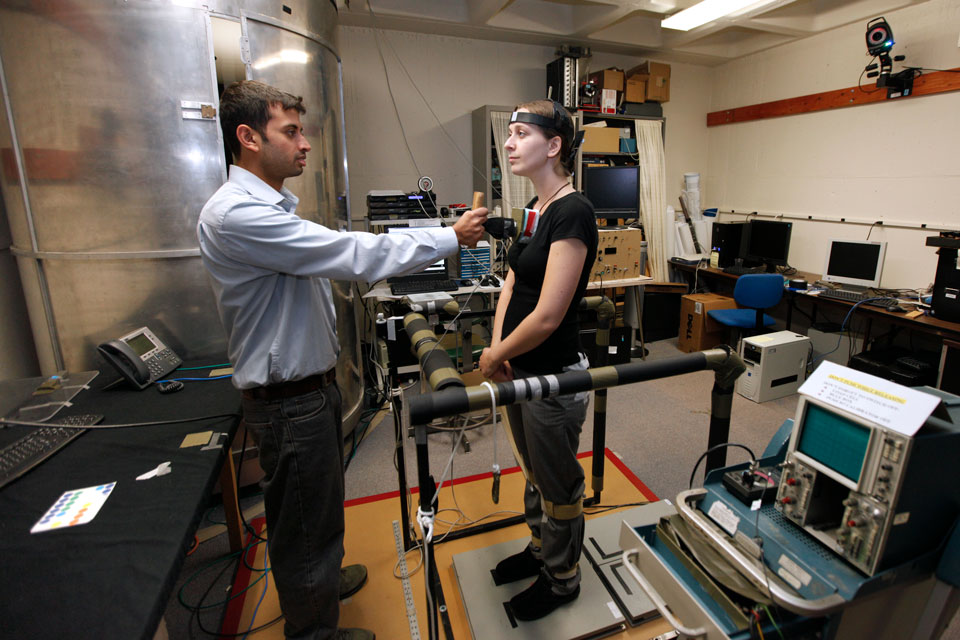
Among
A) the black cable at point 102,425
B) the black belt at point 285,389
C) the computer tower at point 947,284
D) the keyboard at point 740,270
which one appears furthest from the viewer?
the keyboard at point 740,270

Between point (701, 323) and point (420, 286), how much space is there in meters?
2.70

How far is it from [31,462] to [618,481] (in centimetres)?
237

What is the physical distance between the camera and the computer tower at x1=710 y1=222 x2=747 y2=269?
4523 mm

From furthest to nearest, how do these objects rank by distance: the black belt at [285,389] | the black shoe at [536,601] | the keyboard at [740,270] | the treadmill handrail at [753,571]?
the keyboard at [740,270]
the black shoe at [536,601]
the black belt at [285,389]
the treadmill handrail at [753,571]

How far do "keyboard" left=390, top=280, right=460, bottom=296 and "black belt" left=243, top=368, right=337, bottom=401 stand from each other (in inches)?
74.0

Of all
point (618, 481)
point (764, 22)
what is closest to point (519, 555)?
point (618, 481)


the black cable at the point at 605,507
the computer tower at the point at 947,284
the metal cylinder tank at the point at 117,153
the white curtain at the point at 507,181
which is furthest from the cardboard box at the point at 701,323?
the metal cylinder tank at the point at 117,153

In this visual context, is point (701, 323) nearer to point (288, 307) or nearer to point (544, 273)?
point (544, 273)

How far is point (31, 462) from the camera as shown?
4.16 feet

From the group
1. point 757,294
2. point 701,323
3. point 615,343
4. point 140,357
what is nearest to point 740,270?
point 701,323

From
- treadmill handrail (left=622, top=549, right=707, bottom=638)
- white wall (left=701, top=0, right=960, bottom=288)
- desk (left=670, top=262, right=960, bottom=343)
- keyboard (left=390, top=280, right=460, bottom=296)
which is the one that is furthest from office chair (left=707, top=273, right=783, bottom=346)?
treadmill handrail (left=622, top=549, right=707, bottom=638)

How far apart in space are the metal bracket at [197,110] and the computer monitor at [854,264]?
176 inches

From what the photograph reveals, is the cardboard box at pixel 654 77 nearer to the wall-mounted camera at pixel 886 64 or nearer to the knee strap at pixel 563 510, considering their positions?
the wall-mounted camera at pixel 886 64

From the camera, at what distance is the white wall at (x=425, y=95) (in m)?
3.99
